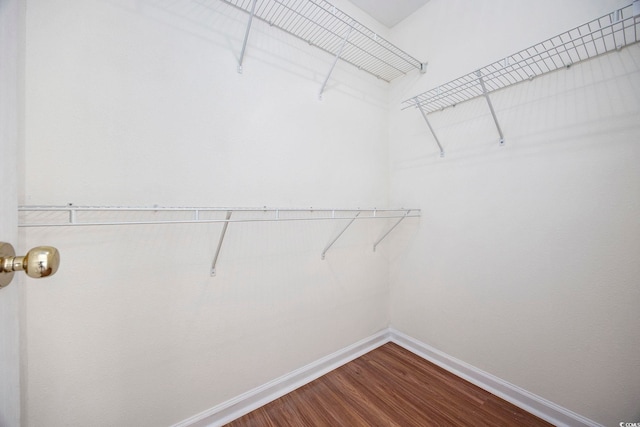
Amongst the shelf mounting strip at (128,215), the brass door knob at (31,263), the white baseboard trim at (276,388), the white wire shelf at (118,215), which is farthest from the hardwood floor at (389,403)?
the brass door knob at (31,263)

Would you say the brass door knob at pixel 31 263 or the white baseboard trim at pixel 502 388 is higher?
the brass door knob at pixel 31 263

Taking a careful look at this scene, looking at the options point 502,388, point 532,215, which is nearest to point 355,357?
point 502,388

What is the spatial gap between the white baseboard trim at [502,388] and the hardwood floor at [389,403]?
0.04 m

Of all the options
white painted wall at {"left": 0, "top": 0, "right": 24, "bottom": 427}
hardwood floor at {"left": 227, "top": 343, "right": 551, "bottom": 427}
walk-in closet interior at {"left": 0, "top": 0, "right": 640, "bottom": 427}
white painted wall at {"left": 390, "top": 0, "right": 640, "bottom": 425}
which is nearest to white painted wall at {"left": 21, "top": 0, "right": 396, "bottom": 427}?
walk-in closet interior at {"left": 0, "top": 0, "right": 640, "bottom": 427}

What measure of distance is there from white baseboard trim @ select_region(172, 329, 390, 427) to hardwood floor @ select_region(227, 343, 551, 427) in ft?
0.10

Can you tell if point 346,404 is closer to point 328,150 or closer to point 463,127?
point 328,150

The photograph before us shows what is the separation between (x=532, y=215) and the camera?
134 cm

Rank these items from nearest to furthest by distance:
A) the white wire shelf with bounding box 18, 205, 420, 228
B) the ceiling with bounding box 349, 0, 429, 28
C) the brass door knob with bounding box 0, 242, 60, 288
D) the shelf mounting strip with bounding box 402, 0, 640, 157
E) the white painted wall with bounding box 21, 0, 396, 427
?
the brass door knob with bounding box 0, 242, 60, 288 → the white wire shelf with bounding box 18, 205, 420, 228 → the white painted wall with bounding box 21, 0, 396, 427 → the shelf mounting strip with bounding box 402, 0, 640, 157 → the ceiling with bounding box 349, 0, 429, 28

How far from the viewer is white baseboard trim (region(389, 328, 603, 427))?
1.22 m

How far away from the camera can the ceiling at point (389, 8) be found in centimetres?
180

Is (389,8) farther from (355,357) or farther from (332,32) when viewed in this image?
(355,357)

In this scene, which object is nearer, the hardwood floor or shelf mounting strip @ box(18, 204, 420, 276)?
shelf mounting strip @ box(18, 204, 420, 276)

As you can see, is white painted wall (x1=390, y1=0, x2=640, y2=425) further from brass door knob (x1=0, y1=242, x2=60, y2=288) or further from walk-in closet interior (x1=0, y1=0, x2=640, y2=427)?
brass door knob (x1=0, y1=242, x2=60, y2=288)

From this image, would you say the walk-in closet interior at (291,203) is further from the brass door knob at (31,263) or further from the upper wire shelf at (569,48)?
the brass door knob at (31,263)
